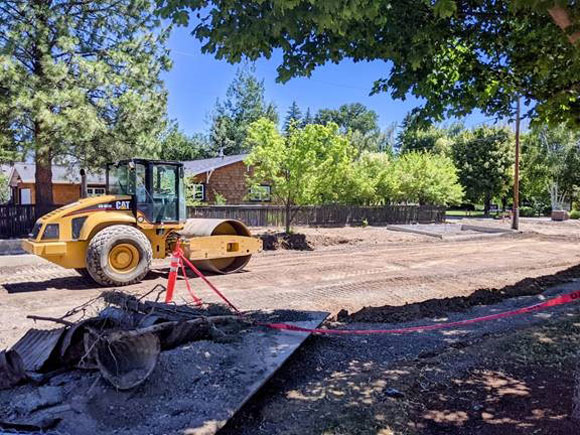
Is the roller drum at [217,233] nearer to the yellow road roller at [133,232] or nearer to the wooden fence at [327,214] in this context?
the yellow road roller at [133,232]

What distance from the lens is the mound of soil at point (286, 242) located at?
17859 millimetres

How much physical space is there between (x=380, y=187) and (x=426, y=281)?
18.8 m

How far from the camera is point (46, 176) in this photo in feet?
56.4

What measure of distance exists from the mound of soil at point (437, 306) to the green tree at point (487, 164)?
119 feet

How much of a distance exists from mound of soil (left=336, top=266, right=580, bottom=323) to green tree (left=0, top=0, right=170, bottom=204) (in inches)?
447

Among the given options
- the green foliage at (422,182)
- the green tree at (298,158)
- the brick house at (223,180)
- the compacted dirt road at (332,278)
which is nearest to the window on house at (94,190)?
the brick house at (223,180)

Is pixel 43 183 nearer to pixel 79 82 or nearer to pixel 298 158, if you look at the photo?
pixel 79 82

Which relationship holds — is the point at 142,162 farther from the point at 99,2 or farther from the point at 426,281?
the point at 99,2

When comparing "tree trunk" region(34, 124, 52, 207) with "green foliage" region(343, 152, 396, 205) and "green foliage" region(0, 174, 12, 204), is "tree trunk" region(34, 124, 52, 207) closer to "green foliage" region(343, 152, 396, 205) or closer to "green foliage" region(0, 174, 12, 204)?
"green foliage" region(343, 152, 396, 205)

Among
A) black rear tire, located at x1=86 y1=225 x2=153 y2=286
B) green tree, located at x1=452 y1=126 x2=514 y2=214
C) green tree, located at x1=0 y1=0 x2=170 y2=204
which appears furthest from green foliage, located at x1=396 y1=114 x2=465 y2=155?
black rear tire, located at x1=86 y1=225 x2=153 y2=286

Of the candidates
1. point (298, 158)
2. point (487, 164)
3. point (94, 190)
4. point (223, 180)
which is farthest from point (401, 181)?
point (94, 190)

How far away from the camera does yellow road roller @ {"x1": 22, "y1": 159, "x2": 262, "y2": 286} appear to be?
9.72 meters

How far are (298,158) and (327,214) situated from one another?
8276mm

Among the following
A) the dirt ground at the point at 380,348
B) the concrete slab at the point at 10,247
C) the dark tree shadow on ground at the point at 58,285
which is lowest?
the dark tree shadow on ground at the point at 58,285
